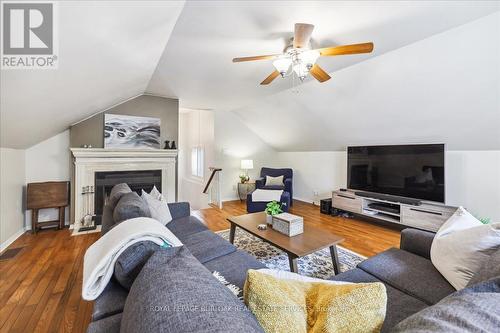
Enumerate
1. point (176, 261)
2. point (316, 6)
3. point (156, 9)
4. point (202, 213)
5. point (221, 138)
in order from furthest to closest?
point (221, 138) → point (202, 213) → point (316, 6) → point (156, 9) → point (176, 261)

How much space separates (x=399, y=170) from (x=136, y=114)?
4.68m

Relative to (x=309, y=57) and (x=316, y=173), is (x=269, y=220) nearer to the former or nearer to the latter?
(x=309, y=57)

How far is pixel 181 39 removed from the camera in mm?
2174

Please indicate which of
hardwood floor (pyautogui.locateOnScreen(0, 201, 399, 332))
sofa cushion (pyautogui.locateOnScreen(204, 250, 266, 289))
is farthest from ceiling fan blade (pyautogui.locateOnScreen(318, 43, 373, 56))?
hardwood floor (pyautogui.locateOnScreen(0, 201, 399, 332))

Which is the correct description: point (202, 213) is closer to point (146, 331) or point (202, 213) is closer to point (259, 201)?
point (259, 201)

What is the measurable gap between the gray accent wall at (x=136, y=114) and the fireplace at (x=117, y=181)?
0.55m

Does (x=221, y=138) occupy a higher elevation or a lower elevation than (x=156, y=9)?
lower

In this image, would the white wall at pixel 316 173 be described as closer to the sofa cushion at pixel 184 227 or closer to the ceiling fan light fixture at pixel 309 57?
the ceiling fan light fixture at pixel 309 57

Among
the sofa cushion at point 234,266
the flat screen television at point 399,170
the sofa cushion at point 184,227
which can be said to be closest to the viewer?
the sofa cushion at point 234,266

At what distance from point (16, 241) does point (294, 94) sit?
472 cm

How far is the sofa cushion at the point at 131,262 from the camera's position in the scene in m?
0.98

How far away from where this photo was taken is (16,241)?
300cm

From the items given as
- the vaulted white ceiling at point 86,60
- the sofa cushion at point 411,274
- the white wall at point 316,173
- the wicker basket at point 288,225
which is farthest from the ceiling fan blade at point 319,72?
the white wall at point 316,173

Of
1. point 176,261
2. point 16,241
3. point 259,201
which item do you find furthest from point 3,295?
point 259,201
